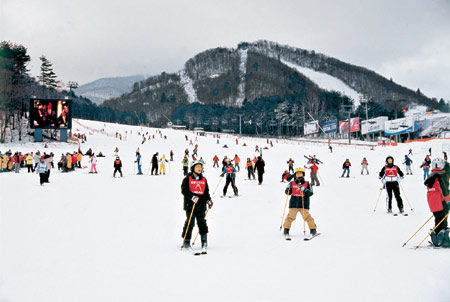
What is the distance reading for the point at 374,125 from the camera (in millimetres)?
67438

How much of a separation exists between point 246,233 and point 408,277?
3.79 metres

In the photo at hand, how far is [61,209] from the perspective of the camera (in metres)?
10.7

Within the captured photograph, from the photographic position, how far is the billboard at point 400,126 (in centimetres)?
5988

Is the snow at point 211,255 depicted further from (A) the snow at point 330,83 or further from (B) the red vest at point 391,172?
(A) the snow at point 330,83

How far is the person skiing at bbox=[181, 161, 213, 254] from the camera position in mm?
6793

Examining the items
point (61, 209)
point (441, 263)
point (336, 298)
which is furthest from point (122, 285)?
point (61, 209)

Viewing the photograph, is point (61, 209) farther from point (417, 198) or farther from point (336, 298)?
point (417, 198)

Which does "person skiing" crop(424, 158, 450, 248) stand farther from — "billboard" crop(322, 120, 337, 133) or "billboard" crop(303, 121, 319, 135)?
"billboard" crop(303, 121, 319, 135)

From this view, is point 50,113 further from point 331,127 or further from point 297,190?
point 331,127

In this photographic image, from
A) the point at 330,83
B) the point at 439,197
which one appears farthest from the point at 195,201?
the point at 330,83

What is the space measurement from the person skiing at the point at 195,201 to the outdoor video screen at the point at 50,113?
42129 mm

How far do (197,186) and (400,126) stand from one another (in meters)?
62.6

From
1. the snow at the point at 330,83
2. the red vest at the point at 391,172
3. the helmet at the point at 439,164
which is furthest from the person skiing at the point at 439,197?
the snow at the point at 330,83

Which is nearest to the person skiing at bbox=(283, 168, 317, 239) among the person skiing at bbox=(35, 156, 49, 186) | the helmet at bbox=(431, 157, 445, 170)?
the helmet at bbox=(431, 157, 445, 170)
